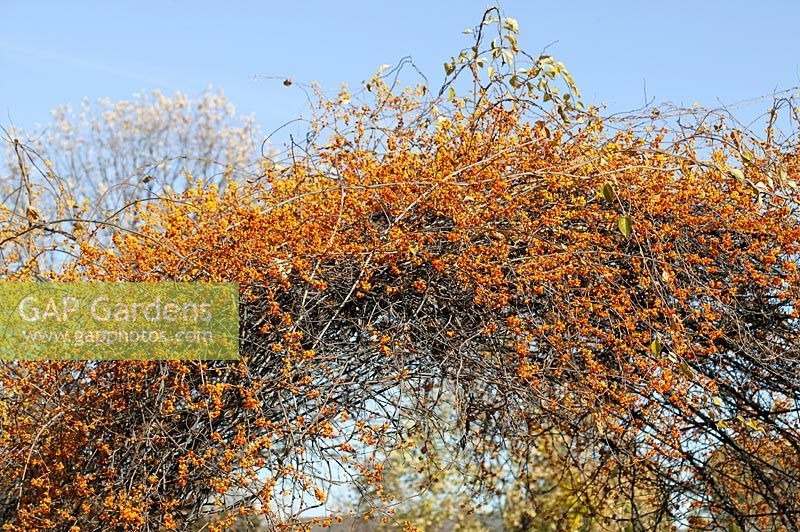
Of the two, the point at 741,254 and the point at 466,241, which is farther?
the point at 741,254

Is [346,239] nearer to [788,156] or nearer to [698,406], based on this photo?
[698,406]

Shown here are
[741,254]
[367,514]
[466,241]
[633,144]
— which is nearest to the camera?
[367,514]

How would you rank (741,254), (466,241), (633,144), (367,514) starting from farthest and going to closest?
(633,144)
(741,254)
(466,241)
(367,514)

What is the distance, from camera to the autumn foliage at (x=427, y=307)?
270cm

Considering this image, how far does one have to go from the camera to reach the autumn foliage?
2701mm

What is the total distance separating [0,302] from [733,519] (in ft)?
9.38

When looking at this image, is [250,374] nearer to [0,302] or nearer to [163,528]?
[163,528]

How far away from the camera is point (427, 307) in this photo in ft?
9.69

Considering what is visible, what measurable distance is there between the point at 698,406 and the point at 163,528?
1.76 m

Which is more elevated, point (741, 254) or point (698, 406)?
point (741, 254)

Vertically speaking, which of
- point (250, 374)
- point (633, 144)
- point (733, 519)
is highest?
point (633, 144)

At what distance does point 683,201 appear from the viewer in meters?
3.25

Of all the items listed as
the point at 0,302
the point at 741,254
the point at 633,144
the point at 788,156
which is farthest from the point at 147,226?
the point at 788,156

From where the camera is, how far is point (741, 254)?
124 inches
